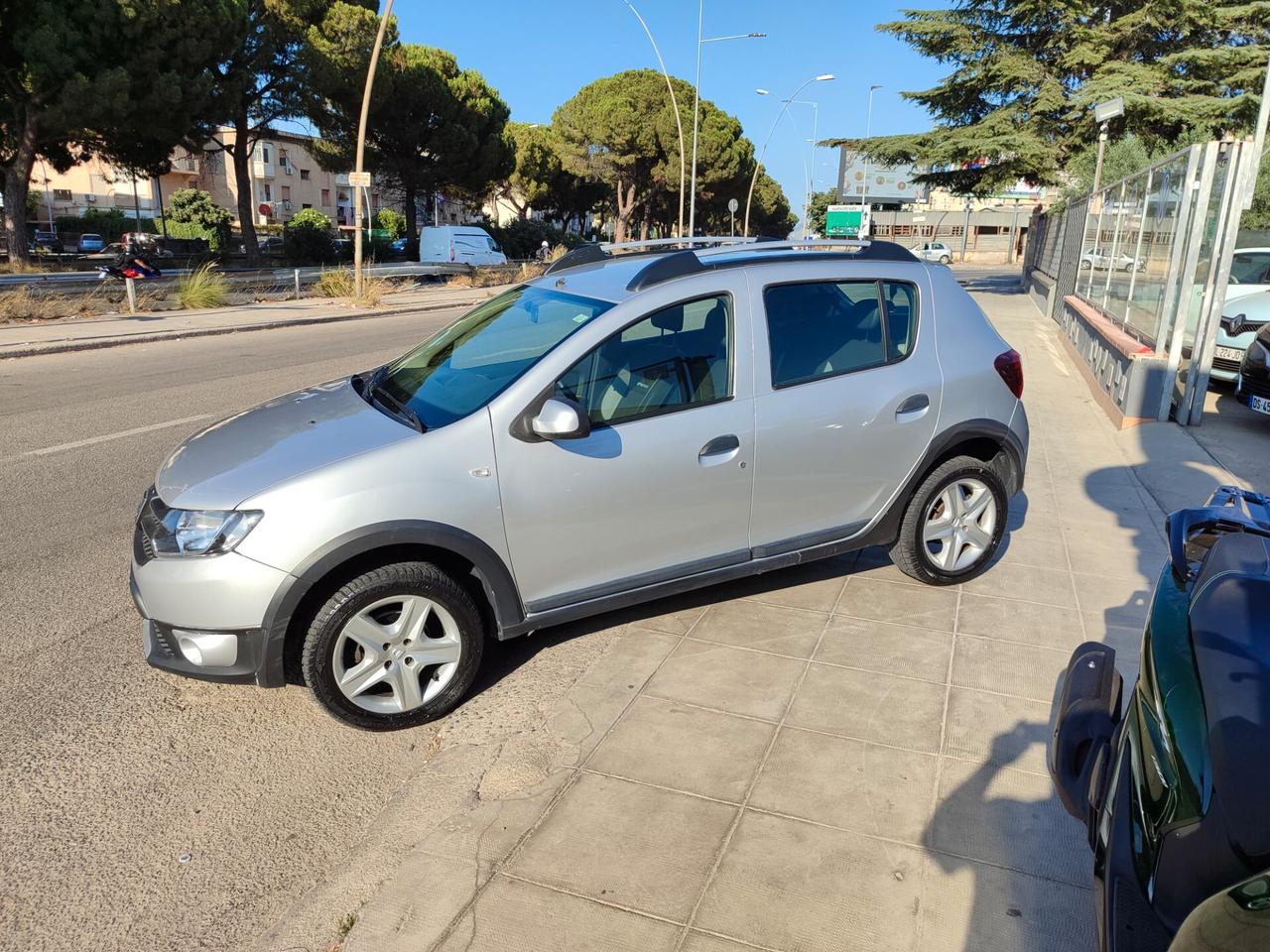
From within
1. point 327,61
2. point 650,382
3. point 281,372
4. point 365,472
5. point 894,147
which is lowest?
point 281,372

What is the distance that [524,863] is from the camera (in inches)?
106

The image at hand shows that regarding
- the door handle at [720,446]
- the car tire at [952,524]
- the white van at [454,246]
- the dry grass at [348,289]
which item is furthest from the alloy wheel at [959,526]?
the white van at [454,246]

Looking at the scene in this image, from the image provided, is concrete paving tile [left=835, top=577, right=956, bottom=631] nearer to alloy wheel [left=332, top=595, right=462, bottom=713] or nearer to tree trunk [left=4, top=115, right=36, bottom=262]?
alloy wheel [left=332, top=595, right=462, bottom=713]

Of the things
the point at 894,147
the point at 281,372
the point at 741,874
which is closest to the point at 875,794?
the point at 741,874

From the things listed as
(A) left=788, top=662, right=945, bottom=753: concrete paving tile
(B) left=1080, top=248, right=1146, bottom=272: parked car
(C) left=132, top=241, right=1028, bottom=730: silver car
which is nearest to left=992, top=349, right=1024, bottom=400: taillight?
(C) left=132, top=241, right=1028, bottom=730: silver car

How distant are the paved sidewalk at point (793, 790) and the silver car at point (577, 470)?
378 millimetres

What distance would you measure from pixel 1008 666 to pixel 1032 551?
1679mm

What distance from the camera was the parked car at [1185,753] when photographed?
1.47 meters

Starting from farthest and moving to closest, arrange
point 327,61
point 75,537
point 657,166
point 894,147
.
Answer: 1. point 657,166
2. point 327,61
3. point 894,147
4. point 75,537

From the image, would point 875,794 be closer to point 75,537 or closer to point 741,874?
point 741,874

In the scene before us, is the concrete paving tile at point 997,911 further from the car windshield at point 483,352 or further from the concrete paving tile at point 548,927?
the car windshield at point 483,352

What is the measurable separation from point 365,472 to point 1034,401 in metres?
8.80

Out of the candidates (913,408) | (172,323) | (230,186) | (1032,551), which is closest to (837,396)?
(913,408)

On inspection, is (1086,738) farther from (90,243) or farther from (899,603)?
(90,243)
